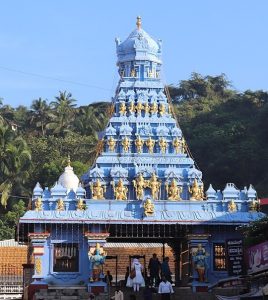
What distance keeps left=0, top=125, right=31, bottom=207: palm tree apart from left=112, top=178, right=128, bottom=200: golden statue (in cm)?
3154

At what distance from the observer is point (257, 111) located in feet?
253

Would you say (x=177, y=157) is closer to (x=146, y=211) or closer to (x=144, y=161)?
(x=144, y=161)

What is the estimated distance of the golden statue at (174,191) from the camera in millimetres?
39844

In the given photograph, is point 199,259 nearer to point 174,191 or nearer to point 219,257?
point 219,257

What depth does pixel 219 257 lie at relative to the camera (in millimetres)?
38625

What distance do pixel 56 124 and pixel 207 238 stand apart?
50.2 m

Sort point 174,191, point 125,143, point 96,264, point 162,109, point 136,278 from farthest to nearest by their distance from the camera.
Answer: point 162,109 < point 125,143 < point 174,191 < point 96,264 < point 136,278

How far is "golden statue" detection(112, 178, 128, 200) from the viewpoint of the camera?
39500 millimetres

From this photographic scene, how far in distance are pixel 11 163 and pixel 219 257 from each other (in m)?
35.4

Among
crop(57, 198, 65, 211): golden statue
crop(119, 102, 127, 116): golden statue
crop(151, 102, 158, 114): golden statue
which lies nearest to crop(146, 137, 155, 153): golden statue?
crop(151, 102, 158, 114): golden statue

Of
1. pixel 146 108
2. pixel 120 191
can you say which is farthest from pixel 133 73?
pixel 120 191

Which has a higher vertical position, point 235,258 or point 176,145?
point 176,145

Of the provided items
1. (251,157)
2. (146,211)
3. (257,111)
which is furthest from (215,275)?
(257,111)

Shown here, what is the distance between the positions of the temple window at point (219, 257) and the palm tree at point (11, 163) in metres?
34.1
